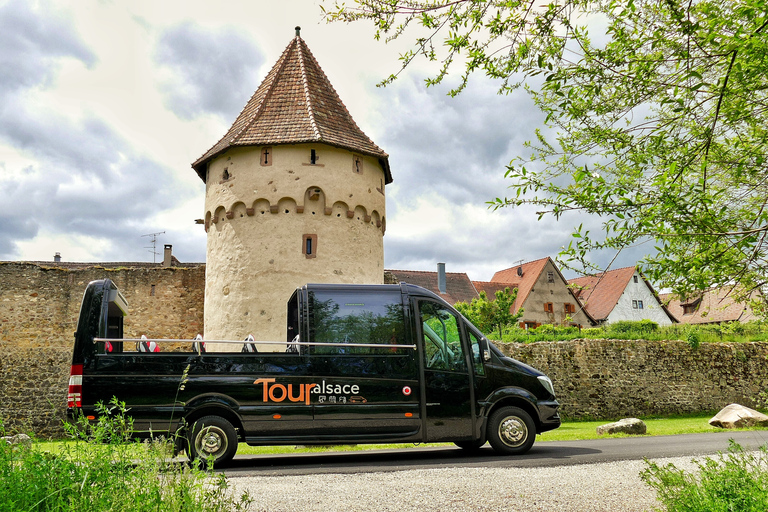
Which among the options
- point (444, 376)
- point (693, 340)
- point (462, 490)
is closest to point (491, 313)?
point (693, 340)

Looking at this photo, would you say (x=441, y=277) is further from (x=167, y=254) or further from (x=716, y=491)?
(x=716, y=491)

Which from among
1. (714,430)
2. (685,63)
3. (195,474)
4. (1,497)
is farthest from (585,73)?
(714,430)

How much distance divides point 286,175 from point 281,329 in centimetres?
462

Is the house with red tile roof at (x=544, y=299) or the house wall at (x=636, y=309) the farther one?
the house wall at (x=636, y=309)

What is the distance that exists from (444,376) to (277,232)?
10464mm

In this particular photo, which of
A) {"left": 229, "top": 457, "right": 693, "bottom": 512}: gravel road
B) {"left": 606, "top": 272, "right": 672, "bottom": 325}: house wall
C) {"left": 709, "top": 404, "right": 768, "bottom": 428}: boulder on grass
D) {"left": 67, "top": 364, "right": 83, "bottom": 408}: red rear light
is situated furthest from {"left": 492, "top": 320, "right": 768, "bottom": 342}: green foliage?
{"left": 606, "top": 272, "right": 672, "bottom": 325}: house wall

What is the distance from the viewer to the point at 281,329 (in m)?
17.7

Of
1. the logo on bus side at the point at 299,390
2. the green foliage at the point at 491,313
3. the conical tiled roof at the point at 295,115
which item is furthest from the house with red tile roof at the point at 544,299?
the logo on bus side at the point at 299,390

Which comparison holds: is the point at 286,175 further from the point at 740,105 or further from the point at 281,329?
the point at 740,105

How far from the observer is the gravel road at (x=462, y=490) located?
5039 millimetres

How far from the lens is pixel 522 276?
4550cm

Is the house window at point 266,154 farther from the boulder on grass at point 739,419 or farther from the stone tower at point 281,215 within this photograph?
the boulder on grass at point 739,419

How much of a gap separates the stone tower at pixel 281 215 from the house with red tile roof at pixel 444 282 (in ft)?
80.4

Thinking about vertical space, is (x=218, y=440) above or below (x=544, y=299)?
below
